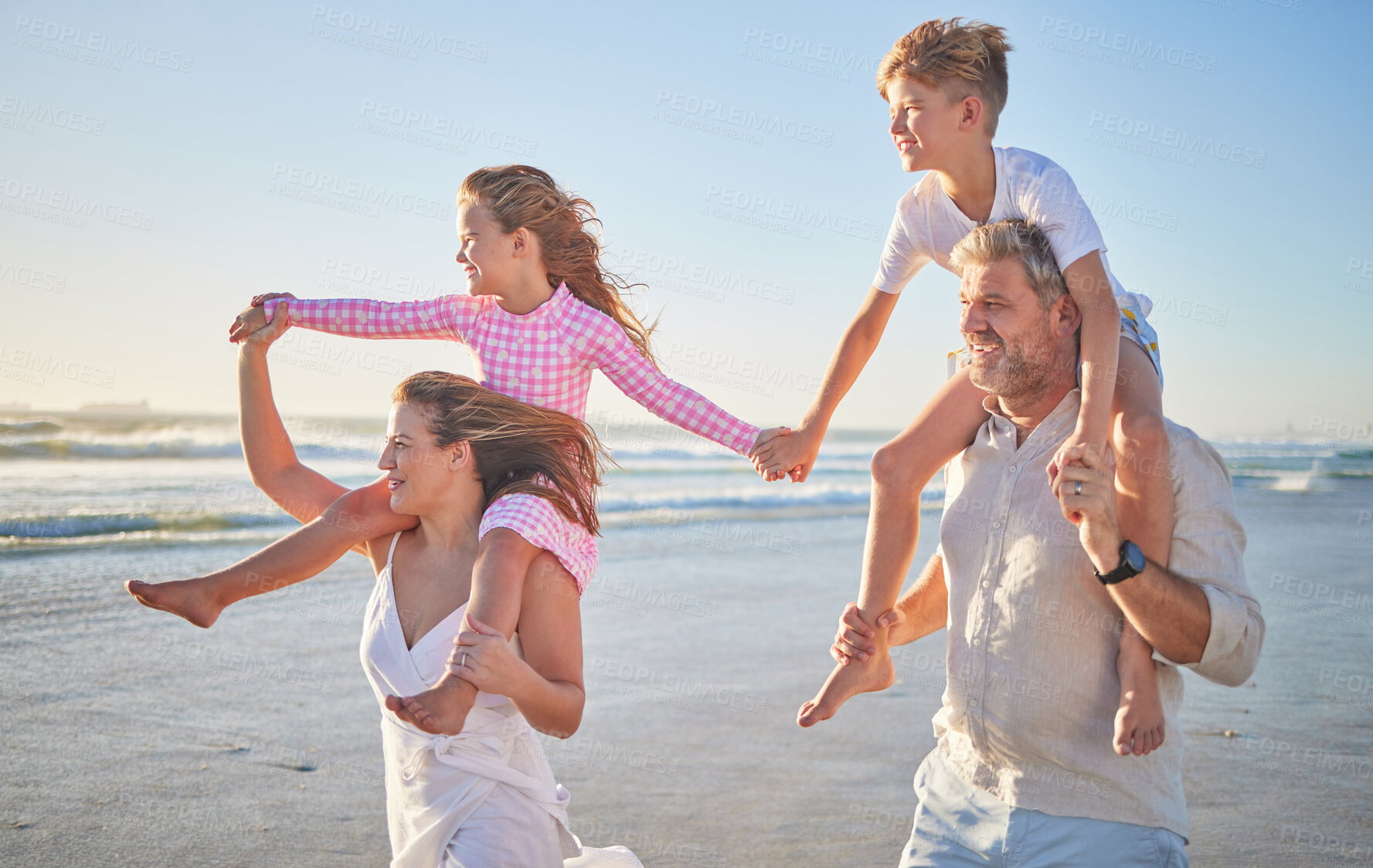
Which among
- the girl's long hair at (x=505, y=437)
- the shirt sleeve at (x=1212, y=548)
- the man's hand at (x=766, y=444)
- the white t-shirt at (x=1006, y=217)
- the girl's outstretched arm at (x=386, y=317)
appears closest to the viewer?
the shirt sleeve at (x=1212, y=548)

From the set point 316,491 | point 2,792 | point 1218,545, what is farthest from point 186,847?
point 1218,545

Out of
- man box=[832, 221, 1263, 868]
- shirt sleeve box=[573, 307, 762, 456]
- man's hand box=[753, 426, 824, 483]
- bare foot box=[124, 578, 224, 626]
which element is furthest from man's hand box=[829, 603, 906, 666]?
bare foot box=[124, 578, 224, 626]

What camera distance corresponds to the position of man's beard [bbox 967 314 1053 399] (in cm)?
275

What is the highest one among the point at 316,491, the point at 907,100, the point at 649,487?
the point at 907,100

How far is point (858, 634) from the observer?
3.18 metres

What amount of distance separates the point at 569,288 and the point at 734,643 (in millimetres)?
4566

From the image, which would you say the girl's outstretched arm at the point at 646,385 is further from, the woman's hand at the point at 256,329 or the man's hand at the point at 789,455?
the woman's hand at the point at 256,329

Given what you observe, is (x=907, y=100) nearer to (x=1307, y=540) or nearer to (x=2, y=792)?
(x=2, y=792)

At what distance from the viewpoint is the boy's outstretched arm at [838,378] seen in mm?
3621

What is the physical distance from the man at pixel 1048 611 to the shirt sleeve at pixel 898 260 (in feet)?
1.96

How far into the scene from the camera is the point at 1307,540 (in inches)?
482

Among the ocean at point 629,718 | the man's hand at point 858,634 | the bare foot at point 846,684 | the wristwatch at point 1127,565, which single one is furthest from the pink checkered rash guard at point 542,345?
the ocean at point 629,718

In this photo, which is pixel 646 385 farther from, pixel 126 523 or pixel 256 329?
pixel 126 523

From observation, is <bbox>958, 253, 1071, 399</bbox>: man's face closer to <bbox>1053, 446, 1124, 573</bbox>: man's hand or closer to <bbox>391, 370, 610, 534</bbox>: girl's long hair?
<bbox>1053, 446, 1124, 573</bbox>: man's hand
